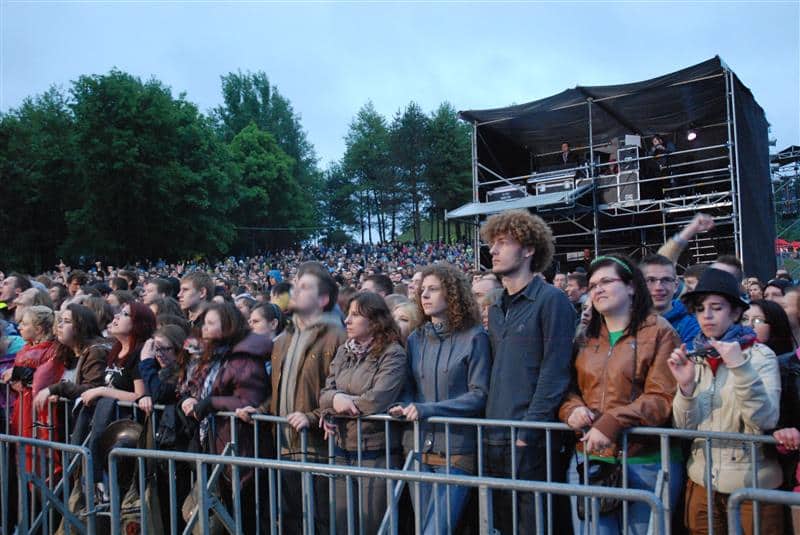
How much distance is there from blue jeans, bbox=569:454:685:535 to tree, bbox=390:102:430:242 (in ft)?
149

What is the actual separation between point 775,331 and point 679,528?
4.70ft

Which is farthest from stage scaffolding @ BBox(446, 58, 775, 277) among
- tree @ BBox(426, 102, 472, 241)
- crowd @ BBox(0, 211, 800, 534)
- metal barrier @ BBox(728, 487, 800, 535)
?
tree @ BBox(426, 102, 472, 241)

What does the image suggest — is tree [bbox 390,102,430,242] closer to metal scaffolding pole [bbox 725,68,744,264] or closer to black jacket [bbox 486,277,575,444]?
metal scaffolding pole [bbox 725,68,744,264]

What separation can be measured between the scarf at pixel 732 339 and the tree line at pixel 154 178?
3473cm

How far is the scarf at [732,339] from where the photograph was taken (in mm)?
2908

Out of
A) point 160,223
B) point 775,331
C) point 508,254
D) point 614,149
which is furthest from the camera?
point 160,223

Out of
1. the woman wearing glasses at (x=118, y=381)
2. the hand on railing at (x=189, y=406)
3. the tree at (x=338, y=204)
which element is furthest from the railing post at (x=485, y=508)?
the tree at (x=338, y=204)

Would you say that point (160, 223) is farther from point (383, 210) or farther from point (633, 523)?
point (633, 523)

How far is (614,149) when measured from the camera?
541 inches

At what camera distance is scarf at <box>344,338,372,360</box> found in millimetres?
3828

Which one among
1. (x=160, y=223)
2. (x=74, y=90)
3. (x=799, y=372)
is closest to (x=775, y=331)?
(x=799, y=372)

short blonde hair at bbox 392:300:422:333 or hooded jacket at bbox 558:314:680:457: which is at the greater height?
short blonde hair at bbox 392:300:422:333

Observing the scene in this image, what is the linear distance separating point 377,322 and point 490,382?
77 cm

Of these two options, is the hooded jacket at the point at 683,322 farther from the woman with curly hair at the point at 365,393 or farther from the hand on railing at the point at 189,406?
the hand on railing at the point at 189,406
